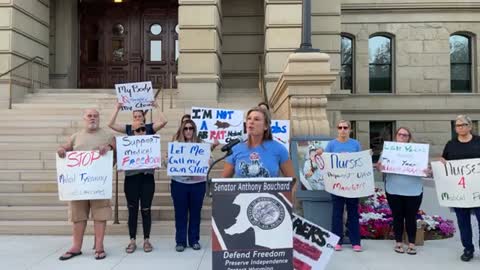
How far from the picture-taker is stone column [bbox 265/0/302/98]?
15344 millimetres

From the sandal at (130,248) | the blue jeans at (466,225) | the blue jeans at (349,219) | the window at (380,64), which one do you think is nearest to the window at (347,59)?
the window at (380,64)

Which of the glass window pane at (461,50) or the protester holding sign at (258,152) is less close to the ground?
the glass window pane at (461,50)

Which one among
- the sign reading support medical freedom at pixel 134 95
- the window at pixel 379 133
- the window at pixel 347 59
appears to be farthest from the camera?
the window at pixel 347 59

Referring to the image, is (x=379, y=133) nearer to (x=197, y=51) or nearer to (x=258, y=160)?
(x=197, y=51)

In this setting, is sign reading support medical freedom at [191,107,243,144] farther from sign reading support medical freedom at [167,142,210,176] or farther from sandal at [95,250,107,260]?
sandal at [95,250,107,260]

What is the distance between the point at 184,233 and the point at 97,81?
43.4 feet

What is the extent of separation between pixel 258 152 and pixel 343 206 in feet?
9.53

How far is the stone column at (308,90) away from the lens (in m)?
8.80

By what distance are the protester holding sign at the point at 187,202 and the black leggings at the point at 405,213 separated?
277cm

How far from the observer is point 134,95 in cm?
883

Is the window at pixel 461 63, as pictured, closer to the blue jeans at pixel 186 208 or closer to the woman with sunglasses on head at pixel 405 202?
the woman with sunglasses on head at pixel 405 202

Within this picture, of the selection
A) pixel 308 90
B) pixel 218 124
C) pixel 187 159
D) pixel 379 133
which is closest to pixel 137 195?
pixel 187 159

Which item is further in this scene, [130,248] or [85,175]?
[130,248]

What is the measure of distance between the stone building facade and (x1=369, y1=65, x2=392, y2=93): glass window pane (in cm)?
4
